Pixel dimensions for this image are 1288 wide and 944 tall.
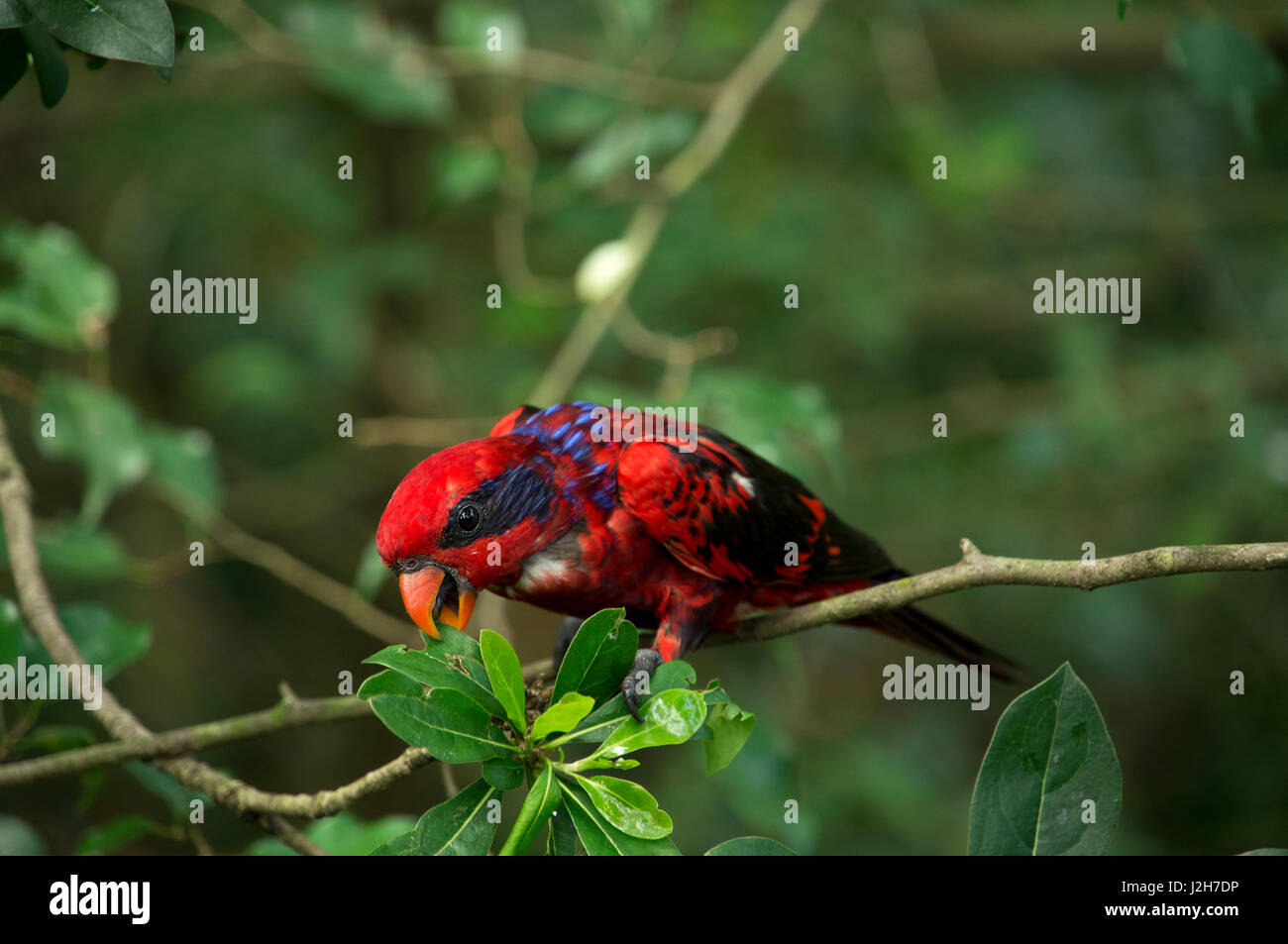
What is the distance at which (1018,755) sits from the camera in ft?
5.45

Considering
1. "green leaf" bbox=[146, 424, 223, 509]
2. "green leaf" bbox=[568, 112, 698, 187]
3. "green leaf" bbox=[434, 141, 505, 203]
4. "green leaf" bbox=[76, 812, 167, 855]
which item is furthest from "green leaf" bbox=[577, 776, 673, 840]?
"green leaf" bbox=[434, 141, 505, 203]

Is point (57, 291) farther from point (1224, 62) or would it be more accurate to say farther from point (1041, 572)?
point (1224, 62)

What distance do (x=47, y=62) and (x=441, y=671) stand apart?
45.9 inches

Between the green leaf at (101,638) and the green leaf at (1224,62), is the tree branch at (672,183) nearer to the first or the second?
the green leaf at (101,638)

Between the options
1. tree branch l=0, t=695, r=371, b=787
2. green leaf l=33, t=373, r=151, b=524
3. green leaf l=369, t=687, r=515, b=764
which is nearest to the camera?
green leaf l=369, t=687, r=515, b=764

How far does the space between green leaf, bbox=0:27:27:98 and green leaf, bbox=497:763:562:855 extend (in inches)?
53.6

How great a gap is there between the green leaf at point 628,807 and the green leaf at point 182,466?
1877mm

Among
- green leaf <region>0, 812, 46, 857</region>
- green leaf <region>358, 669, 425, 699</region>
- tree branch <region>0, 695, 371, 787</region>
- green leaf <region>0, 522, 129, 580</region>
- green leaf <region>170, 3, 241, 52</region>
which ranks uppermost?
green leaf <region>170, 3, 241, 52</region>

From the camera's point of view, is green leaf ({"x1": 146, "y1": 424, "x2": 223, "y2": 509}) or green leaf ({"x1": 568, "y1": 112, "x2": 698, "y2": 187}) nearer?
green leaf ({"x1": 146, "y1": 424, "x2": 223, "y2": 509})

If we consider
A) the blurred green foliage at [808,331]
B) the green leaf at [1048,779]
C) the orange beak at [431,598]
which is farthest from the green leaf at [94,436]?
the green leaf at [1048,779]

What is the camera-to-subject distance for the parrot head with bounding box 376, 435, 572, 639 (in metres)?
2.07

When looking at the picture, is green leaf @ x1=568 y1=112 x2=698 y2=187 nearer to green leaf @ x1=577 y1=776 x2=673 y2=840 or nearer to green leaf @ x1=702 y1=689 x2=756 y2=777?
green leaf @ x1=702 y1=689 x2=756 y2=777
